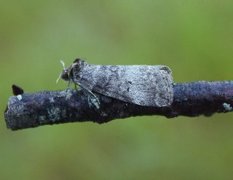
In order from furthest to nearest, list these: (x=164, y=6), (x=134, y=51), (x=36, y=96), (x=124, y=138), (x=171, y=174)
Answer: (x=164, y=6) < (x=134, y=51) < (x=124, y=138) < (x=171, y=174) < (x=36, y=96)

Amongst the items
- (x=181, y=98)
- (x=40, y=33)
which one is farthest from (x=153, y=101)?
(x=40, y=33)

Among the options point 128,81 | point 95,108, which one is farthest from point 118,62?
point 95,108

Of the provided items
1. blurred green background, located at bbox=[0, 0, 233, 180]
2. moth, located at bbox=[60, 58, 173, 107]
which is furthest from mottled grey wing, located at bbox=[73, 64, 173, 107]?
blurred green background, located at bbox=[0, 0, 233, 180]

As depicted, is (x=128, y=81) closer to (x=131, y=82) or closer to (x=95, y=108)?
(x=131, y=82)

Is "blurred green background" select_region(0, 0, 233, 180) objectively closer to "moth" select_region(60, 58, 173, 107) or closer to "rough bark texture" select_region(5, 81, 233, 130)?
"moth" select_region(60, 58, 173, 107)

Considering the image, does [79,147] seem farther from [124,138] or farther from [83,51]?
[83,51]

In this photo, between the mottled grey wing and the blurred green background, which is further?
the blurred green background
